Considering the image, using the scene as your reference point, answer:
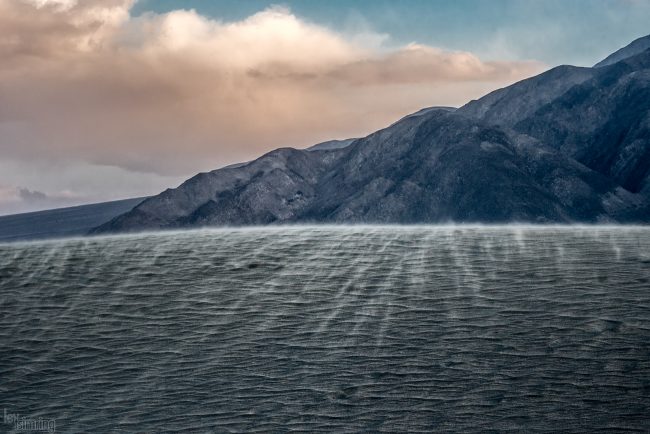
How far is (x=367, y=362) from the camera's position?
1234cm

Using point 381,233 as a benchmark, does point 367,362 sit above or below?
below

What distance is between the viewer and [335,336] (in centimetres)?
1344

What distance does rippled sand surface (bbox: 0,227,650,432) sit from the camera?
10.9 metres

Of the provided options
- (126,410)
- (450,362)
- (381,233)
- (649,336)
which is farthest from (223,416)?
(381,233)

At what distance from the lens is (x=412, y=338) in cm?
1314

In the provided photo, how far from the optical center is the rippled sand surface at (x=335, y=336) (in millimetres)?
10875

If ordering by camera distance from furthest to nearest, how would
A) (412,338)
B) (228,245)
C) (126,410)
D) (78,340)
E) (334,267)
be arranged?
(228,245) < (334,267) < (78,340) < (412,338) < (126,410)

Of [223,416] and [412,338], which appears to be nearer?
[223,416]

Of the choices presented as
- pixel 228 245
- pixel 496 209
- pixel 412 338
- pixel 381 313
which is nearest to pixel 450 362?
pixel 412 338

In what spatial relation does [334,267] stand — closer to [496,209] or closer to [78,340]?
[78,340]

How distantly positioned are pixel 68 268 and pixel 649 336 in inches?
507

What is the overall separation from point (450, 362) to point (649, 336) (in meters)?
3.44

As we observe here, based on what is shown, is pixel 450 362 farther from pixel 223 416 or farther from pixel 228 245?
pixel 228 245

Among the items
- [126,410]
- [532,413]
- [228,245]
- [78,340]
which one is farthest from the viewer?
[228,245]
